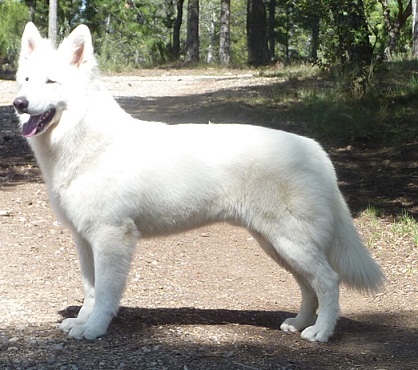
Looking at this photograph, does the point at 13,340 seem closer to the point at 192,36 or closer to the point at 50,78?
the point at 50,78

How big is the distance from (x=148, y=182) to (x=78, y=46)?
3.30 ft

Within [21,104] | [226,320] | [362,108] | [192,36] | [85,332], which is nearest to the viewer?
[21,104]

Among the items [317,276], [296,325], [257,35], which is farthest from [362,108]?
[257,35]

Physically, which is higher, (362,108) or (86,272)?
(362,108)

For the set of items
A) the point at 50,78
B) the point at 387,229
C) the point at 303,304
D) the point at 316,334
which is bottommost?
the point at 387,229

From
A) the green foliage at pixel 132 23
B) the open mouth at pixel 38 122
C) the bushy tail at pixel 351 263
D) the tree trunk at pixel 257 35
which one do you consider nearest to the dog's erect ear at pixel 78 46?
the open mouth at pixel 38 122

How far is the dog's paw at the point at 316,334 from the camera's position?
194 inches

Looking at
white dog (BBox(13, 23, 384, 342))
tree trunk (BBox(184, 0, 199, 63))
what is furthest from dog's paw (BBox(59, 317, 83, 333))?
tree trunk (BBox(184, 0, 199, 63))

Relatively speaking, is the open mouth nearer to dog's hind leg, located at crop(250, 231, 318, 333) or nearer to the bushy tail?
dog's hind leg, located at crop(250, 231, 318, 333)

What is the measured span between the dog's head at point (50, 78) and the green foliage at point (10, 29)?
25.4 metres

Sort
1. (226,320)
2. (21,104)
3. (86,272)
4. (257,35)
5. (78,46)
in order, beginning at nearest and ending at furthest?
(21,104) < (78,46) < (86,272) < (226,320) < (257,35)

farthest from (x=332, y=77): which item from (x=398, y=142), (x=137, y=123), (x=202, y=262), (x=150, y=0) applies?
(x=150, y=0)

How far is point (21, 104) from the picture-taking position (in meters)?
4.52

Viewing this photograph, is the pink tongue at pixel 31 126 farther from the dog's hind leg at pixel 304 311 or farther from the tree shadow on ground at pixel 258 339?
the dog's hind leg at pixel 304 311
